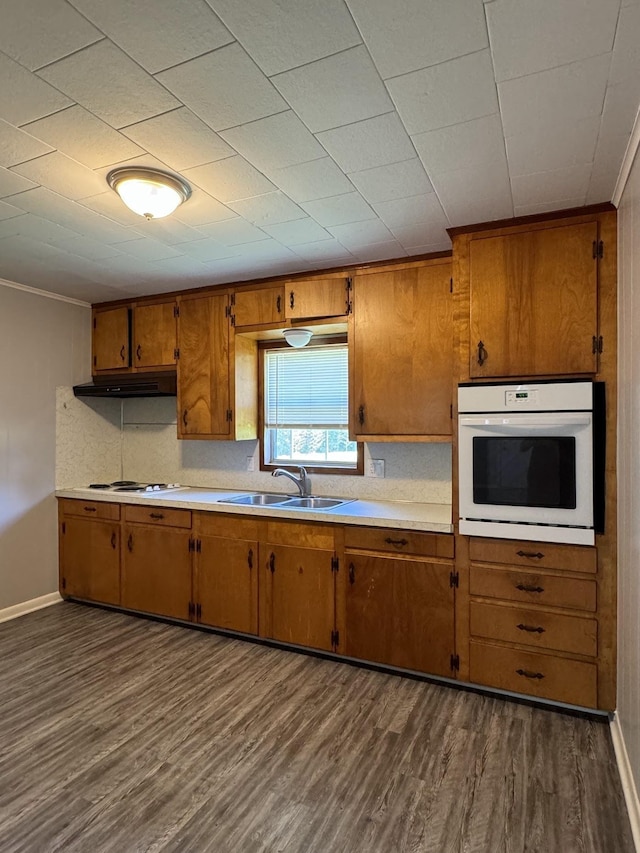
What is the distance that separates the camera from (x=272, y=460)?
395cm

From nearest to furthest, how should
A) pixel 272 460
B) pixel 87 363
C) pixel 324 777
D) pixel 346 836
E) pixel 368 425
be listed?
1. pixel 346 836
2. pixel 324 777
3. pixel 368 425
4. pixel 272 460
5. pixel 87 363

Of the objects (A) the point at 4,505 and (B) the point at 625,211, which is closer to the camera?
(B) the point at 625,211

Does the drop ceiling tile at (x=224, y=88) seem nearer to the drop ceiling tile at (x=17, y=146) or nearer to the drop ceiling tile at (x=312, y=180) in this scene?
the drop ceiling tile at (x=312, y=180)

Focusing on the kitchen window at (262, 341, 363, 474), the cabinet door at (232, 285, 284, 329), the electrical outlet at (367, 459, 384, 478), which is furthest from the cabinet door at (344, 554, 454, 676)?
the cabinet door at (232, 285, 284, 329)

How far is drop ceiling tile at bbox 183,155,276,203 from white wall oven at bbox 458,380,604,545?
4.51 ft

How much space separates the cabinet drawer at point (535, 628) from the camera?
2.34m

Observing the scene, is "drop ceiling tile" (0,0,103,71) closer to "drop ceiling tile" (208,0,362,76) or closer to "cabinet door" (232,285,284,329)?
"drop ceiling tile" (208,0,362,76)

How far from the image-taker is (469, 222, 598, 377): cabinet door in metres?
2.38

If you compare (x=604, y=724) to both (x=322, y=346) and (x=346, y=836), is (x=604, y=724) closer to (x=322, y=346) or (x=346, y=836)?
(x=346, y=836)

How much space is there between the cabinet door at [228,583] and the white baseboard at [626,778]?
1956mm

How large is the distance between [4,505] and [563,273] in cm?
386

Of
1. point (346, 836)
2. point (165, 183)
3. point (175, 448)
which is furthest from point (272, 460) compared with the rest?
point (346, 836)

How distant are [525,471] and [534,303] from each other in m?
0.83

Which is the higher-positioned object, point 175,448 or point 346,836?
point 175,448
